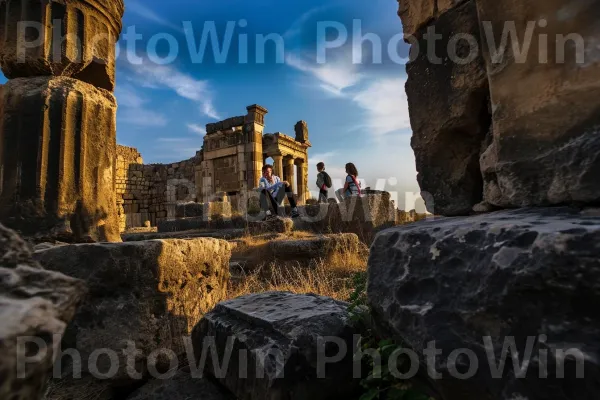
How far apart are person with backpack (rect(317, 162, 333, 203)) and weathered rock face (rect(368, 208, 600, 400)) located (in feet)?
29.2

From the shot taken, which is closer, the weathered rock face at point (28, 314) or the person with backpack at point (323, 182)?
the weathered rock face at point (28, 314)

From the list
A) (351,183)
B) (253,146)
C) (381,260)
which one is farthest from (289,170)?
(381,260)

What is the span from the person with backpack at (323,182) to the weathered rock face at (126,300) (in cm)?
809

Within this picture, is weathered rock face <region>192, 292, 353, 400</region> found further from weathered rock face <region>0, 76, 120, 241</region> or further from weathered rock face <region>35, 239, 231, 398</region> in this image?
weathered rock face <region>0, 76, 120, 241</region>

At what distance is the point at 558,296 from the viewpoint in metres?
0.73

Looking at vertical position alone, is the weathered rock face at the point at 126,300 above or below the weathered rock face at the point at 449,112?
below

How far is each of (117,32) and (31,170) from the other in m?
1.25

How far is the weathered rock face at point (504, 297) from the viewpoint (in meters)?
0.70

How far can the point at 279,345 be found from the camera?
129 centimetres

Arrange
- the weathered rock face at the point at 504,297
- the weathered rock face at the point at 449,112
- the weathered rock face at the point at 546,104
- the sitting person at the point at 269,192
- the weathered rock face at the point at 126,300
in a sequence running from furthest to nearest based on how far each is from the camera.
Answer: the sitting person at the point at 269,192
the weathered rock face at the point at 126,300
the weathered rock face at the point at 449,112
the weathered rock face at the point at 546,104
the weathered rock face at the point at 504,297

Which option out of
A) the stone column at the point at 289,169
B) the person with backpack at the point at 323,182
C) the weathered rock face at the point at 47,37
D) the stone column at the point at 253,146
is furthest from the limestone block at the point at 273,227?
the stone column at the point at 289,169

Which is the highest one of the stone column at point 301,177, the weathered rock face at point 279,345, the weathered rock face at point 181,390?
the stone column at point 301,177

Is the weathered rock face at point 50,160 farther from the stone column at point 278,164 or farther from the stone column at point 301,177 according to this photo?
the stone column at point 301,177

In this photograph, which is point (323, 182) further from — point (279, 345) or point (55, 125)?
point (279, 345)
